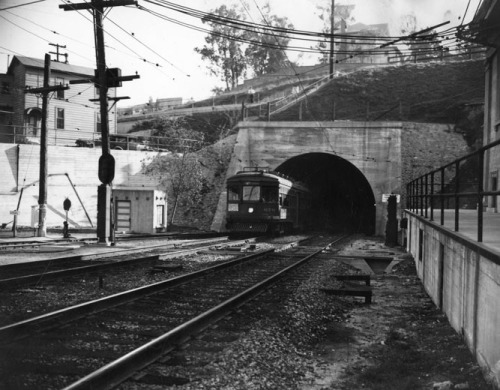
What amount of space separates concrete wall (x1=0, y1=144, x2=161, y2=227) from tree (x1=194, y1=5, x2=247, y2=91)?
332 inches

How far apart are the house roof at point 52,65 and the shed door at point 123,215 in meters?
15.3

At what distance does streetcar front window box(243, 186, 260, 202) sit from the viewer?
2523 cm

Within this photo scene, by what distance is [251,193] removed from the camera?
25438mm

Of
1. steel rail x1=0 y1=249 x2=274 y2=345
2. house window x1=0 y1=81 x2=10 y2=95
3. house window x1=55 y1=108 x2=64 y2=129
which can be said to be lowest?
steel rail x1=0 y1=249 x2=274 y2=345

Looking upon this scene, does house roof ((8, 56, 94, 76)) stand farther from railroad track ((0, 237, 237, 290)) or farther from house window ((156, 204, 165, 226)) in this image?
railroad track ((0, 237, 237, 290))

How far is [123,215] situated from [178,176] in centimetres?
491

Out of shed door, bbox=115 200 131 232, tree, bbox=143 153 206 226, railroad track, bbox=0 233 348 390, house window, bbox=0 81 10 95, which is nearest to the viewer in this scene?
railroad track, bbox=0 233 348 390

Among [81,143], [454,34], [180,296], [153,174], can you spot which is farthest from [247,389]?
[81,143]

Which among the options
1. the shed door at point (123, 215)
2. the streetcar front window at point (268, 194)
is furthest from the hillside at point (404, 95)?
the shed door at point (123, 215)

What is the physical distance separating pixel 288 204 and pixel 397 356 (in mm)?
22016

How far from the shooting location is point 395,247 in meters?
20.3

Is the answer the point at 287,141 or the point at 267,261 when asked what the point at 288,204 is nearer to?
the point at 287,141

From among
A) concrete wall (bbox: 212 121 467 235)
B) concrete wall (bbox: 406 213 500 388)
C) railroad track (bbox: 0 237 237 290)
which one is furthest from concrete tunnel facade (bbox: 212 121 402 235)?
concrete wall (bbox: 406 213 500 388)

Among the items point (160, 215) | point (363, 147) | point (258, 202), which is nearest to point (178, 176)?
point (160, 215)
